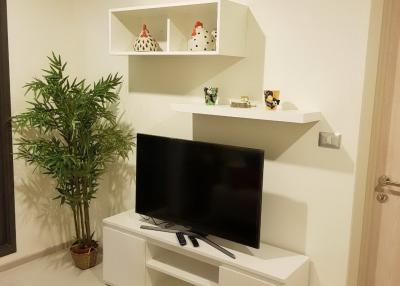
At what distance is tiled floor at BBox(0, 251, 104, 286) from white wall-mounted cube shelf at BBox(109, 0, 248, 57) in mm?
1677

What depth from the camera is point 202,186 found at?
2.60 m

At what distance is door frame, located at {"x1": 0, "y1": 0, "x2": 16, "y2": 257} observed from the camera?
9.87ft

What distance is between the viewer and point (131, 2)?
311 centimetres

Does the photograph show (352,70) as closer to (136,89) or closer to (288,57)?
(288,57)

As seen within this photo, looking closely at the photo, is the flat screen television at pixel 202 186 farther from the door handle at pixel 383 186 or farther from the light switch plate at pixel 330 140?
the door handle at pixel 383 186

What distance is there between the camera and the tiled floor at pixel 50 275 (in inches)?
120

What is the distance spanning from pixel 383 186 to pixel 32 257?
2.68 metres

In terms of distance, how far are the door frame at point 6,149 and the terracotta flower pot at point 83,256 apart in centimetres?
47

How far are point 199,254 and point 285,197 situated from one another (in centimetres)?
62

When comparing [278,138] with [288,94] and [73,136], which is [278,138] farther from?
[73,136]

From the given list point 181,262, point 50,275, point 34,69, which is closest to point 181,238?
point 181,262

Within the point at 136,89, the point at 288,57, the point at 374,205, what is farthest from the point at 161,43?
the point at 374,205

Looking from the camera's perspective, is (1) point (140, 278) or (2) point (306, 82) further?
(1) point (140, 278)

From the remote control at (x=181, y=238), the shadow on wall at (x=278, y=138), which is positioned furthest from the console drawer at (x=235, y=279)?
the shadow on wall at (x=278, y=138)
